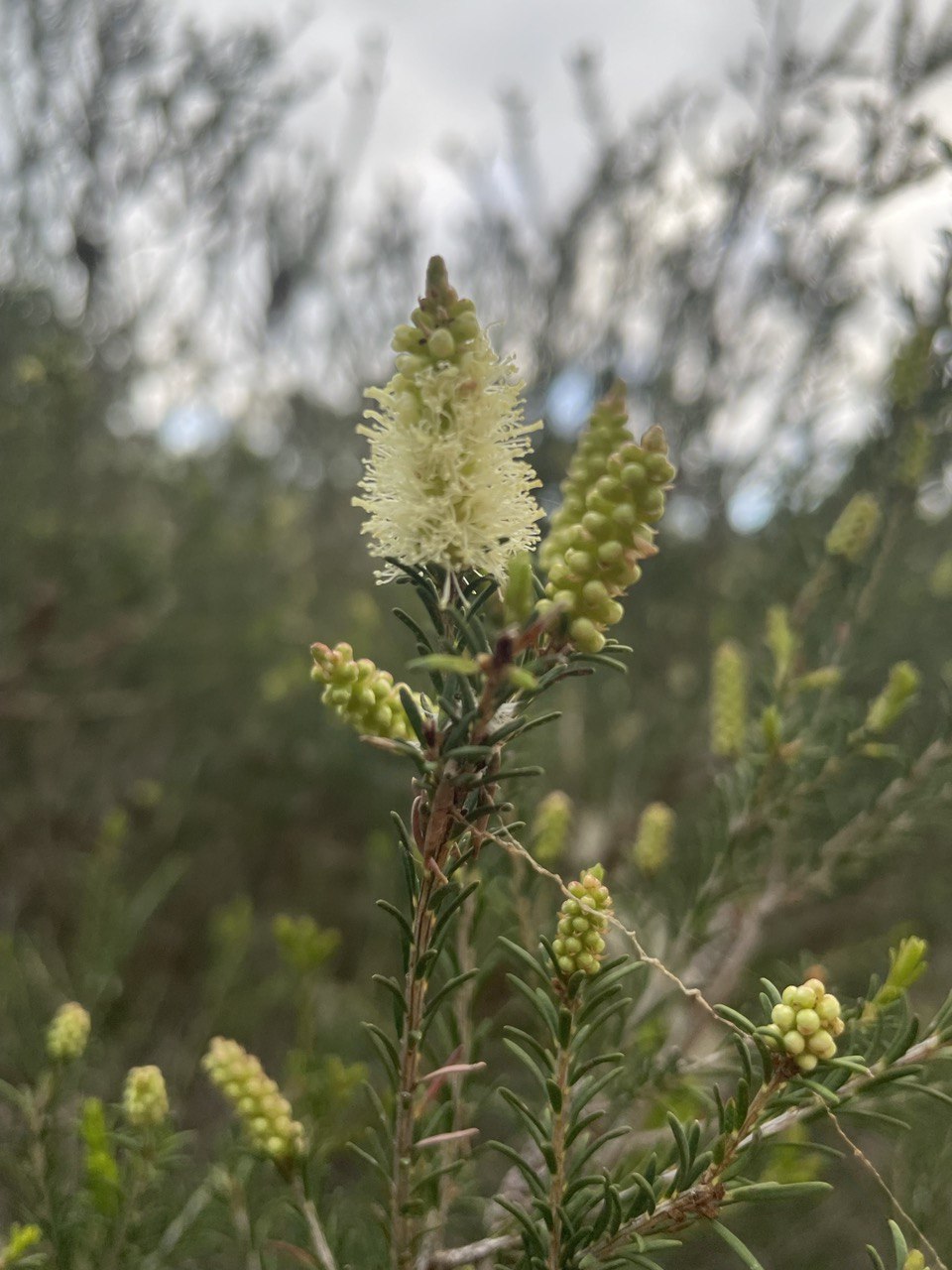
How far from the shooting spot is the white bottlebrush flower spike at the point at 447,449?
666mm

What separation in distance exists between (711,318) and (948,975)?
2581 millimetres

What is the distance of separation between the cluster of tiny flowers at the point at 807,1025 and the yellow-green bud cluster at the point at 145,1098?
0.76 metres

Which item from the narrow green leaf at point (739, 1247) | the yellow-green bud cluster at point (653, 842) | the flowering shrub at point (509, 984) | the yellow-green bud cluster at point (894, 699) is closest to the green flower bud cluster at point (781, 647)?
the flowering shrub at point (509, 984)

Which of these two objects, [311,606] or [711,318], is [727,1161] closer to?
[711,318]

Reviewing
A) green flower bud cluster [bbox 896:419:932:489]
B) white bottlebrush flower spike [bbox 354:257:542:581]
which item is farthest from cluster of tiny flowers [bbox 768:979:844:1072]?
green flower bud cluster [bbox 896:419:932:489]

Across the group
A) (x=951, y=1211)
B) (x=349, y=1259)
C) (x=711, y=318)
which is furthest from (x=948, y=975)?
(x=349, y=1259)

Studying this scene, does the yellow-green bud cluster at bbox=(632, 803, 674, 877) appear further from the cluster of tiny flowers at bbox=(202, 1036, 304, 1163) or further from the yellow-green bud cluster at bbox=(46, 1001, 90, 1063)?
the yellow-green bud cluster at bbox=(46, 1001, 90, 1063)

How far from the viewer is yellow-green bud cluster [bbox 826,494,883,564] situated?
154 cm

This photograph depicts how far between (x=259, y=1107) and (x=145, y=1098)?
19 centimetres

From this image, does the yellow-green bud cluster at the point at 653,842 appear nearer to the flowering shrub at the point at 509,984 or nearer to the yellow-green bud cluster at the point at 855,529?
the flowering shrub at the point at 509,984

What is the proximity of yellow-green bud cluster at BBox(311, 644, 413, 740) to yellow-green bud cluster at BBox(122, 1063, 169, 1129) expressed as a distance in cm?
65

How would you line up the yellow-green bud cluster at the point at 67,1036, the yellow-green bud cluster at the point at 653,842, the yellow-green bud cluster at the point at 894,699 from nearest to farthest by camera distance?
the yellow-green bud cluster at the point at 67,1036 < the yellow-green bud cluster at the point at 894,699 < the yellow-green bud cluster at the point at 653,842

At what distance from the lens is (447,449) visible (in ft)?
2.23

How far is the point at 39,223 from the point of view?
12.1 feet
